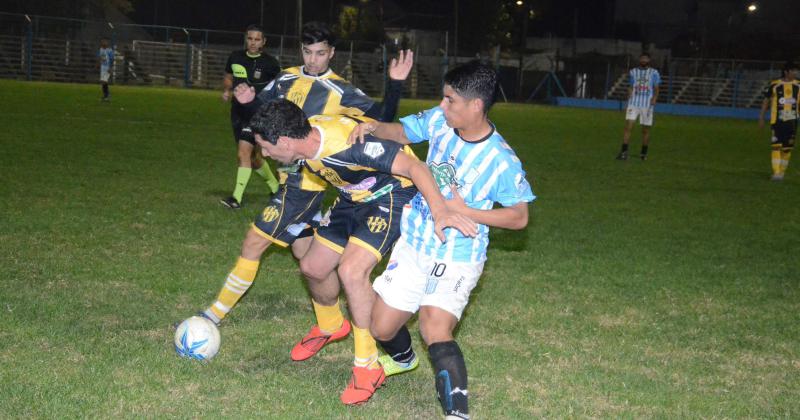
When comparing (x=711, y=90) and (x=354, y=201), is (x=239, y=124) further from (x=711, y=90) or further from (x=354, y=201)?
(x=711, y=90)

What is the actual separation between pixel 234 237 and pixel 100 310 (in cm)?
277

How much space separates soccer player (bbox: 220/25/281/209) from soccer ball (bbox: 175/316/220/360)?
17.0 ft

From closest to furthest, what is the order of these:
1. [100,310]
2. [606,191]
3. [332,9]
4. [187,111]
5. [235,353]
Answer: [235,353] < [100,310] < [606,191] < [187,111] < [332,9]

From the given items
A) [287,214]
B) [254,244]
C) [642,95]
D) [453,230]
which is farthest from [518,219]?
[642,95]

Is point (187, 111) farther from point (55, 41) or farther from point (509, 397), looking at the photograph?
point (509, 397)

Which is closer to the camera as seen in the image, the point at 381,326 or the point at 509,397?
the point at 381,326

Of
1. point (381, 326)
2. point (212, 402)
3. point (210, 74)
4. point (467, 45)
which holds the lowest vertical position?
point (212, 402)

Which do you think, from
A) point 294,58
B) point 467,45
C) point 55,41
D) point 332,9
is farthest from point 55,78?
point 467,45

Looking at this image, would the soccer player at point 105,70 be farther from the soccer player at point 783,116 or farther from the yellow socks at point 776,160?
the yellow socks at point 776,160

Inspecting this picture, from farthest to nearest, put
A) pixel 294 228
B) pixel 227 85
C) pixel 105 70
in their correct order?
pixel 105 70 < pixel 227 85 < pixel 294 228

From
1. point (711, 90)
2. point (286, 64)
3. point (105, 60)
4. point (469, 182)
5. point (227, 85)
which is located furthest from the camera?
point (711, 90)

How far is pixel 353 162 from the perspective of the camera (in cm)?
492

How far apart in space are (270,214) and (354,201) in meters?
0.68

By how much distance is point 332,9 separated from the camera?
5841 centimetres
